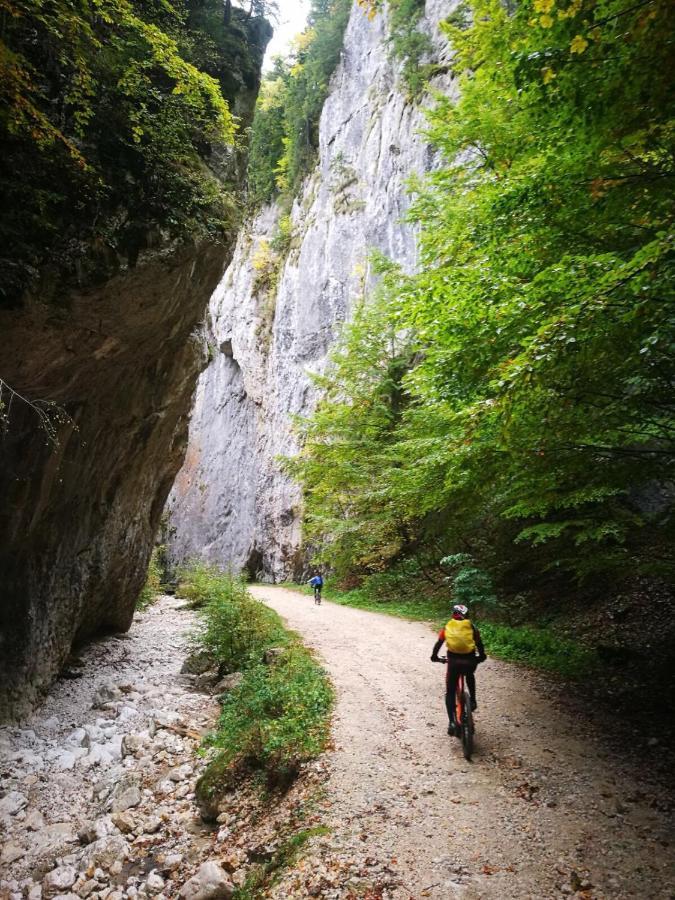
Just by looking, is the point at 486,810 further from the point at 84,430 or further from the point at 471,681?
the point at 84,430

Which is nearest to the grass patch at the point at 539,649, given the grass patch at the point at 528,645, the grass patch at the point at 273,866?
the grass patch at the point at 528,645

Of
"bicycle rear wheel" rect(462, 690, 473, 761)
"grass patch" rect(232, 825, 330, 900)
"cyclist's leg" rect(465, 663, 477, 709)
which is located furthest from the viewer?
"cyclist's leg" rect(465, 663, 477, 709)

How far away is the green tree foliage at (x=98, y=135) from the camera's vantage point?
488cm

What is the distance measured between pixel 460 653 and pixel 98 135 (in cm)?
770

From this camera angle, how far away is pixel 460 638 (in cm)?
562

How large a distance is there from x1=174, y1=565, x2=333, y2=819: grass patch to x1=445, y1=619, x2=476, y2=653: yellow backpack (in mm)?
1951

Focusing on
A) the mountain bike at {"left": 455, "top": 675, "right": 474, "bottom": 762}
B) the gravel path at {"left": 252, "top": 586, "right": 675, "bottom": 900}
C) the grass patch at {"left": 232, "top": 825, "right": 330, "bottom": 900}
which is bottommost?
the grass patch at {"left": 232, "top": 825, "right": 330, "bottom": 900}

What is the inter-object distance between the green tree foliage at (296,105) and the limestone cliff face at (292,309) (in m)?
1.51

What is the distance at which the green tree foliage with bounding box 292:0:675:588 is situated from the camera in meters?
3.58

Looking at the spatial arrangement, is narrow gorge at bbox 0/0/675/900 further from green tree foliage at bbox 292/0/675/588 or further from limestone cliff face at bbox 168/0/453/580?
limestone cliff face at bbox 168/0/453/580

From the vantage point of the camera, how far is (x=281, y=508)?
94.0ft

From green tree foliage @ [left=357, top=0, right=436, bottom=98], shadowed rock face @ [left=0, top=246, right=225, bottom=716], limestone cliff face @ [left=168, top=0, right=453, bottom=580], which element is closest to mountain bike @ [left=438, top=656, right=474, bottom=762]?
shadowed rock face @ [left=0, top=246, right=225, bottom=716]

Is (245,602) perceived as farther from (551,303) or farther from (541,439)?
(551,303)

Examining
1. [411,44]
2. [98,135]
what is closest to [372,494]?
[98,135]
